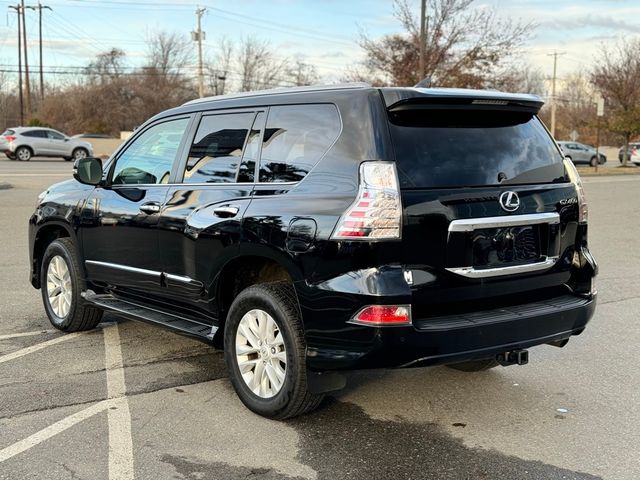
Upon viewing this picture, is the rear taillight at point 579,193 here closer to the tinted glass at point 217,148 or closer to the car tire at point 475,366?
the car tire at point 475,366

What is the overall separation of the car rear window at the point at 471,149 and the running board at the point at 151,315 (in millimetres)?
1721

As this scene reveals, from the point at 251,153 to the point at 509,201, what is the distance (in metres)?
1.57

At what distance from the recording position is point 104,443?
3770 mm

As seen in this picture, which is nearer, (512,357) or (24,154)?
(512,357)

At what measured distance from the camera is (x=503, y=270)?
150 inches

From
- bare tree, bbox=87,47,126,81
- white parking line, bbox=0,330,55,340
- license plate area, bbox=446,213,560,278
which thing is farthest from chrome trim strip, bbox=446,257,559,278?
bare tree, bbox=87,47,126,81

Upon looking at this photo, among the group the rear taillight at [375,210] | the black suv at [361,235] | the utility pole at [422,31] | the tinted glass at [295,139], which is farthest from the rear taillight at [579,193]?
the utility pole at [422,31]

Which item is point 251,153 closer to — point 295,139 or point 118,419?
point 295,139

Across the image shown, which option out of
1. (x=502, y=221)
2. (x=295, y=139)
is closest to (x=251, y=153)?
(x=295, y=139)

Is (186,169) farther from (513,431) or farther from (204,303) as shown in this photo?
(513,431)

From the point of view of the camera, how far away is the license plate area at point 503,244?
3676 mm

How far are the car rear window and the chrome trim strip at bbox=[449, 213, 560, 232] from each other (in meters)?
0.21

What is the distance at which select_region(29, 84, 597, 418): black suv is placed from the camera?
355 cm

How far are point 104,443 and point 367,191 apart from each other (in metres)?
1.94
